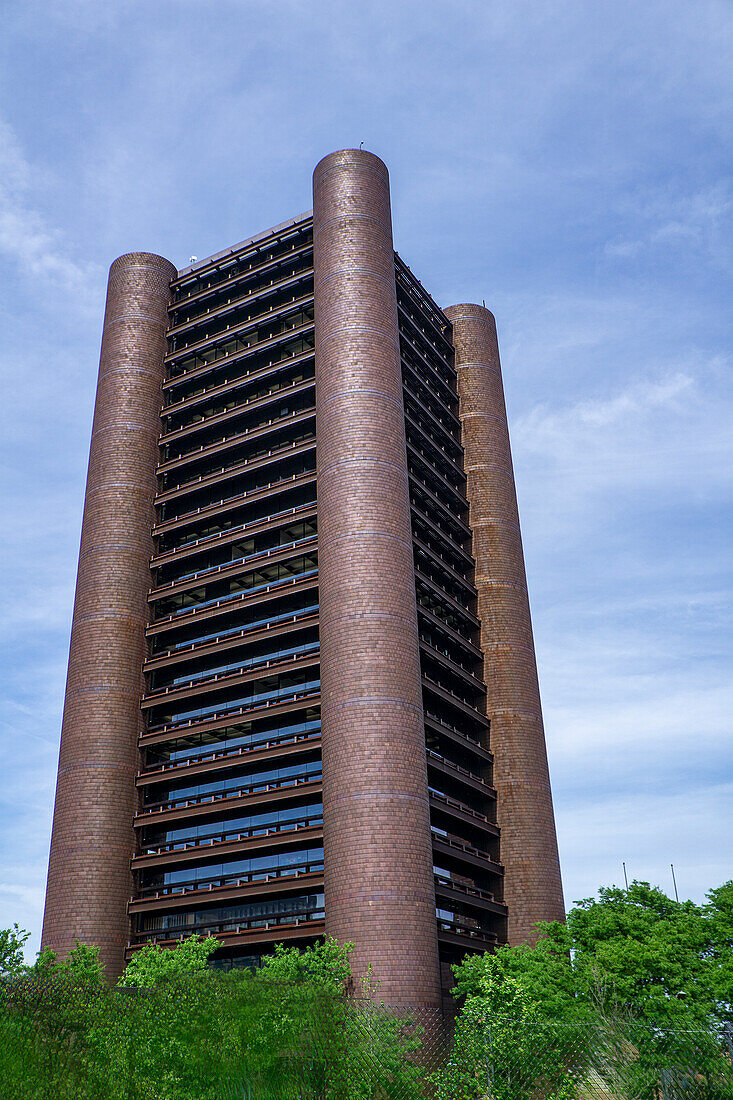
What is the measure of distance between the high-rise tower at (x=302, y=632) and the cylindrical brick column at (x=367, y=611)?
0.53 ft

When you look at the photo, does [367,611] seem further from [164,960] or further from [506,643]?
[506,643]

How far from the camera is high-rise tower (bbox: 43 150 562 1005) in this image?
180 ft

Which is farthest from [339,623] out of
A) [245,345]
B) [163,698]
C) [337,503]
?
[245,345]

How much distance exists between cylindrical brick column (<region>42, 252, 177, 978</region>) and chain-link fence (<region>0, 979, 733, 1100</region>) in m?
38.4

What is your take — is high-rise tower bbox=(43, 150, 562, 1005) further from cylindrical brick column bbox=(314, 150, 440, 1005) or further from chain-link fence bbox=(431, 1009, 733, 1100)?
chain-link fence bbox=(431, 1009, 733, 1100)

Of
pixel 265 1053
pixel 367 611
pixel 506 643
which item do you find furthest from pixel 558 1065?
pixel 506 643

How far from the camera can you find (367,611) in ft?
185

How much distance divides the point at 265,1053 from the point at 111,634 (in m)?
50.7

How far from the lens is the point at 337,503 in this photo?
61156mm

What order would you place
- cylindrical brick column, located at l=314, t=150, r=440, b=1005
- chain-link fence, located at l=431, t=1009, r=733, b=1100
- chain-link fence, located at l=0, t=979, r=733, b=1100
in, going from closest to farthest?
1. chain-link fence, located at l=0, t=979, r=733, b=1100
2. chain-link fence, located at l=431, t=1009, r=733, b=1100
3. cylindrical brick column, located at l=314, t=150, r=440, b=1005

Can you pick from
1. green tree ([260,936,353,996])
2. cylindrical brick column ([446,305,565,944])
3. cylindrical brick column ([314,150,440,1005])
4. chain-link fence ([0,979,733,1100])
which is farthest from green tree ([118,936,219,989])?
chain-link fence ([0,979,733,1100])

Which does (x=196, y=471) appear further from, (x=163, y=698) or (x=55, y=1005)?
(x=55, y=1005)

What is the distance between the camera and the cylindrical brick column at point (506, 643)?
219 ft

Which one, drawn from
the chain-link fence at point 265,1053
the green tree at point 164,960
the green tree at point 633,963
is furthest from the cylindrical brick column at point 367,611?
the chain-link fence at point 265,1053
